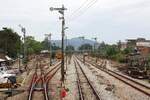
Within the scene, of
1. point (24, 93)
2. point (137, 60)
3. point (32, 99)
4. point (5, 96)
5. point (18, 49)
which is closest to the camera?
point (32, 99)

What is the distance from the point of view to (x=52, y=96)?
2934 centimetres

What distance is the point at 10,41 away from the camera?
9769 centimetres

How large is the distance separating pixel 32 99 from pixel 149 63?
1137 inches

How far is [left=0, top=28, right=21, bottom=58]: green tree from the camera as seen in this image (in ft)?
307

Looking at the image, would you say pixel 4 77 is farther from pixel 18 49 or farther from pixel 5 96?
pixel 18 49

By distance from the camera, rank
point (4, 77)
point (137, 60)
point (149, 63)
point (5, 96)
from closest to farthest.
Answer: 1. point (5, 96)
2. point (4, 77)
3. point (149, 63)
4. point (137, 60)

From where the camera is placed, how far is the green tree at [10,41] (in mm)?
93688

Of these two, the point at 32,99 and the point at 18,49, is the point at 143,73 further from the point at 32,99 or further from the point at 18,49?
the point at 18,49

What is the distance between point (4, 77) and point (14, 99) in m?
11.0

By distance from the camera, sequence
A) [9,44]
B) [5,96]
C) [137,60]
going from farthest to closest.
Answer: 1. [9,44]
2. [137,60]
3. [5,96]

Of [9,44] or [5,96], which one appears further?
[9,44]

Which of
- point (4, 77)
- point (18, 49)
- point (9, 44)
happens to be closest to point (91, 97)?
point (4, 77)

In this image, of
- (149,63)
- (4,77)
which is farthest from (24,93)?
(149,63)

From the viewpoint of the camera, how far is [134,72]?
5119 centimetres
